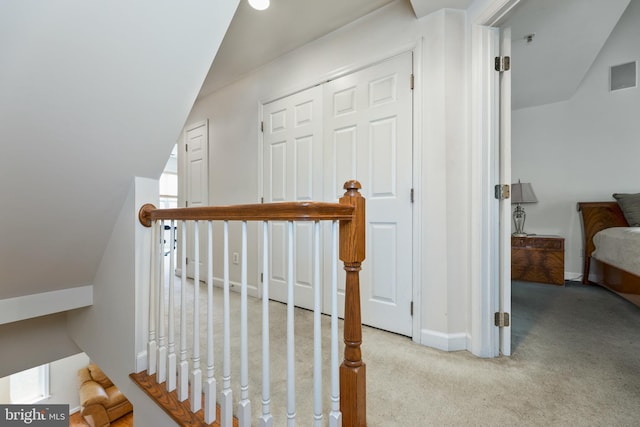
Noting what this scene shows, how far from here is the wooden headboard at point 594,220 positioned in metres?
2.97

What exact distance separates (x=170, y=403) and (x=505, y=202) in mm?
1992

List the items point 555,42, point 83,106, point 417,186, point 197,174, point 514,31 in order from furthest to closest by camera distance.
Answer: point 197,174 → point 555,42 → point 514,31 → point 417,186 → point 83,106

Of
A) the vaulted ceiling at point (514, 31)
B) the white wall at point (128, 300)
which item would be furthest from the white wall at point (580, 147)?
the white wall at point (128, 300)

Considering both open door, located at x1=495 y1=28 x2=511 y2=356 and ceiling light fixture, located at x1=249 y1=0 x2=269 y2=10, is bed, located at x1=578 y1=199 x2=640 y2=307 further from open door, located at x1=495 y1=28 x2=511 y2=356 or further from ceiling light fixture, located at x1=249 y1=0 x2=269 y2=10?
ceiling light fixture, located at x1=249 y1=0 x2=269 y2=10

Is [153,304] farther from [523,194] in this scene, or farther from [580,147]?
[580,147]

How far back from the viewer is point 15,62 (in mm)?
893

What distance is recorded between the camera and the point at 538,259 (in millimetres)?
3195

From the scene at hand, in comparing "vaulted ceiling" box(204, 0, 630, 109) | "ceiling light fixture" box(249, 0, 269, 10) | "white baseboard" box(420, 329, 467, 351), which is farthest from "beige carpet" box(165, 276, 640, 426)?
"ceiling light fixture" box(249, 0, 269, 10)

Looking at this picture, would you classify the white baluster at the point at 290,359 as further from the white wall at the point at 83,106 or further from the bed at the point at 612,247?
the bed at the point at 612,247

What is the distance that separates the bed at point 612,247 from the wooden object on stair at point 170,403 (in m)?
3.21

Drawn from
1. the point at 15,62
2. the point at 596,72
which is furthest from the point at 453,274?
the point at 596,72

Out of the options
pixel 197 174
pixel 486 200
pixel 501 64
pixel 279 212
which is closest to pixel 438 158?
pixel 486 200

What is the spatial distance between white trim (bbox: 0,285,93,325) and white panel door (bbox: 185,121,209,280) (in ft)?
4.54

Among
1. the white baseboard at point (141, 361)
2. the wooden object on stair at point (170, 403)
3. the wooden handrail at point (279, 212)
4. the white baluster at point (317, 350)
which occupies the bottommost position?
the wooden object on stair at point (170, 403)
